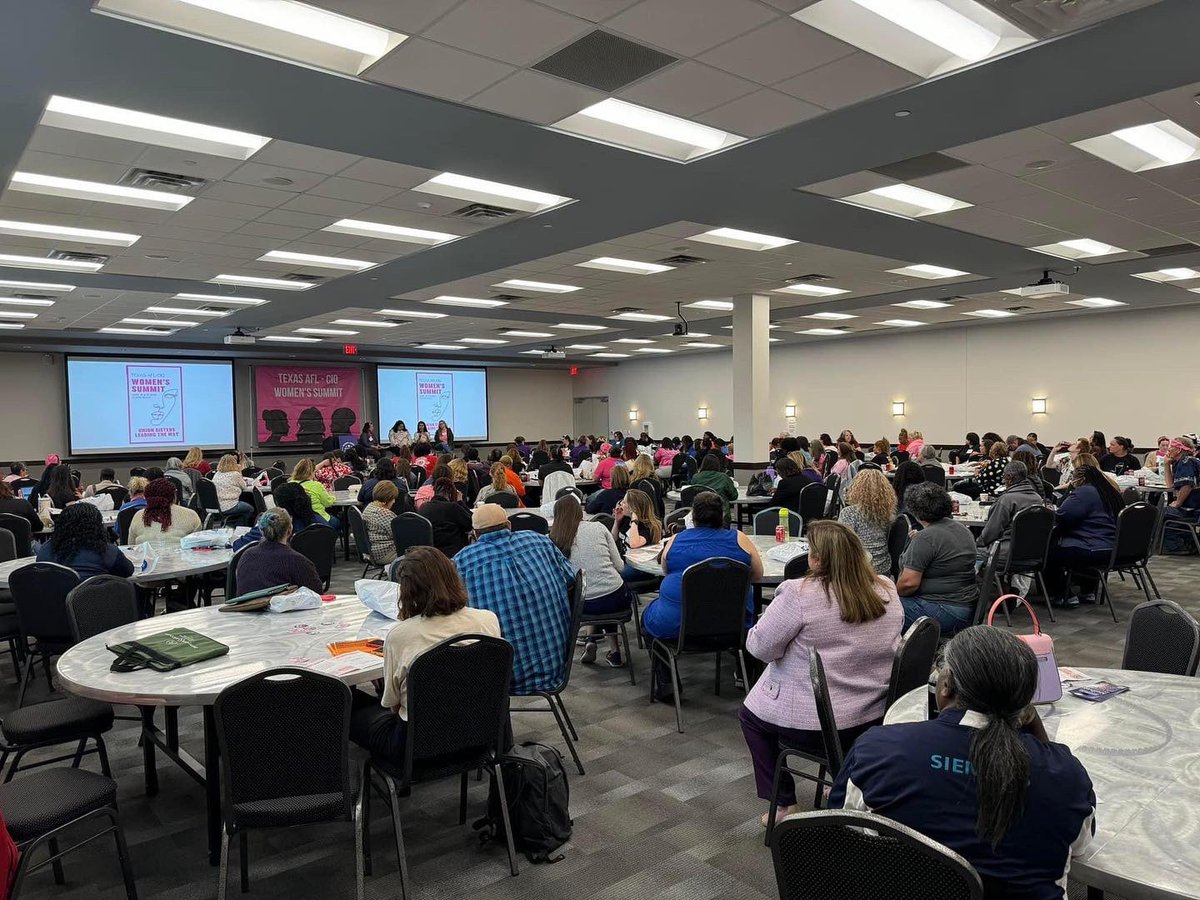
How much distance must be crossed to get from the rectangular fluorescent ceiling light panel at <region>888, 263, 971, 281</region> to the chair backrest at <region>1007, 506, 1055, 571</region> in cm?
466

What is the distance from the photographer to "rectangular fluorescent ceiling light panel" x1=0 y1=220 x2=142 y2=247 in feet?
24.7

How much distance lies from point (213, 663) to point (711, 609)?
2.37 metres

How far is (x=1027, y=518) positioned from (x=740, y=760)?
3.55 metres

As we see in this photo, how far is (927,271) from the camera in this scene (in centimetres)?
1063

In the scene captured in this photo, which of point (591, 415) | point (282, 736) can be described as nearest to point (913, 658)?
point (282, 736)

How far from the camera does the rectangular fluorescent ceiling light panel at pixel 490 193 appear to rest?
649cm

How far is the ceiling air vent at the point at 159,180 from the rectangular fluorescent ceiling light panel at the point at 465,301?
5687 mm

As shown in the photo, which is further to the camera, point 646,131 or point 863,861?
point 646,131

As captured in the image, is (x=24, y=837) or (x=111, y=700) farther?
(x=111, y=700)

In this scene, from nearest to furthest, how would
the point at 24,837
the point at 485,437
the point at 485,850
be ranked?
the point at 24,837 < the point at 485,850 < the point at 485,437

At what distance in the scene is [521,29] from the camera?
3934 mm

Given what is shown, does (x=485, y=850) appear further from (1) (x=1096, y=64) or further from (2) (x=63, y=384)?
(2) (x=63, y=384)

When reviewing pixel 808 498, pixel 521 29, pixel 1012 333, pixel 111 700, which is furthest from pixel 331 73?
pixel 1012 333

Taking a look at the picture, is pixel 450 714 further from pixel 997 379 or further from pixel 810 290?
pixel 997 379
